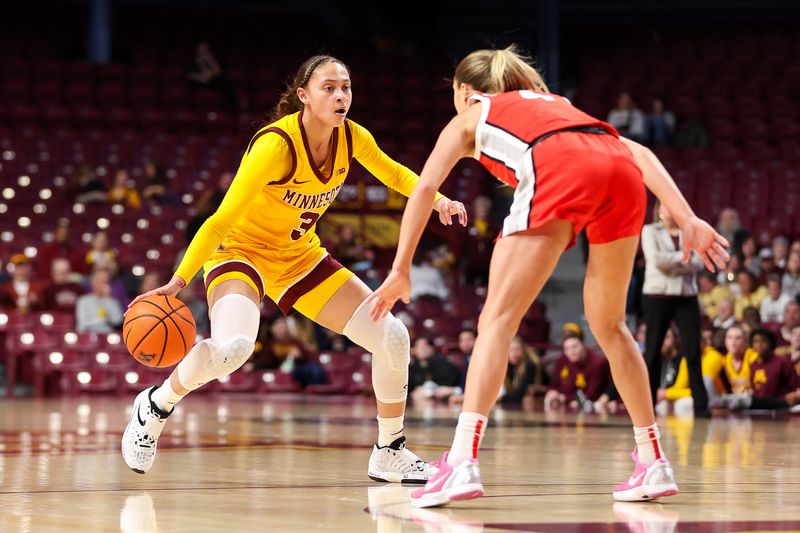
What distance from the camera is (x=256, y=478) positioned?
16.1ft

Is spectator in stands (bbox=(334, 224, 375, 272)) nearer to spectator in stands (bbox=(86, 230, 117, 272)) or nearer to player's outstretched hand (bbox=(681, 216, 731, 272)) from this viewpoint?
spectator in stands (bbox=(86, 230, 117, 272))

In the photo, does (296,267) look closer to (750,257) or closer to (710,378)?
(710,378)

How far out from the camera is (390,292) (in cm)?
389

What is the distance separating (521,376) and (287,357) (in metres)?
2.88

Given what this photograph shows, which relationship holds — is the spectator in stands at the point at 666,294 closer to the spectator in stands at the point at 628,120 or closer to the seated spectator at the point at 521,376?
the seated spectator at the point at 521,376

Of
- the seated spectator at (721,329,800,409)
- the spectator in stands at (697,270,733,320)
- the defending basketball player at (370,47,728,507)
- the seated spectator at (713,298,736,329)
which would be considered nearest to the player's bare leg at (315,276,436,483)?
the defending basketball player at (370,47,728,507)

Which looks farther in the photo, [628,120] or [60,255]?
[628,120]

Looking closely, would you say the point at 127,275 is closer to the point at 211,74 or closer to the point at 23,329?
the point at 23,329

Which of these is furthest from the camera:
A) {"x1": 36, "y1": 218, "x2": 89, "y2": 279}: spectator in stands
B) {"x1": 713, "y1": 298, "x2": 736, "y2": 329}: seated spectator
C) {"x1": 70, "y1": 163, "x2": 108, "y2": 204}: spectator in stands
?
{"x1": 70, "y1": 163, "x2": 108, "y2": 204}: spectator in stands

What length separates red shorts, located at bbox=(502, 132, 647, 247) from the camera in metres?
3.96

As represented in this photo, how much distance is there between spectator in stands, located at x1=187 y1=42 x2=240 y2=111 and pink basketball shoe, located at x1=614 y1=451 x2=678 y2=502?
53.1 ft

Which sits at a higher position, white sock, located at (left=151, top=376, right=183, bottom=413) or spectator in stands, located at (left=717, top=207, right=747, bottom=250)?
spectator in stands, located at (left=717, top=207, right=747, bottom=250)

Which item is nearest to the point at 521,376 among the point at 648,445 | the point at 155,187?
the point at 155,187

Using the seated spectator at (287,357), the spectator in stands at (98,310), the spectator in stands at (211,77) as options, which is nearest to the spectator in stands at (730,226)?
the seated spectator at (287,357)
